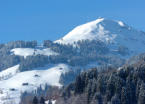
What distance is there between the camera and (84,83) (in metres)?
156

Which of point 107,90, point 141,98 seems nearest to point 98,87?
point 107,90

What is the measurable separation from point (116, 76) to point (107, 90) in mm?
6794

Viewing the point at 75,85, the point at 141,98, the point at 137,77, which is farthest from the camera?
the point at 75,85

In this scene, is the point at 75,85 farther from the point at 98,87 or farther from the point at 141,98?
the point at 141,98

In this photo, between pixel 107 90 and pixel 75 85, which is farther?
pixel 75 85

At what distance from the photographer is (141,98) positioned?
138000 millimetres

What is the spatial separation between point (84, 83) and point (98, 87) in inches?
377

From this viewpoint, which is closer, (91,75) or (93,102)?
(93,102)

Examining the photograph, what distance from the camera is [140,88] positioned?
141 metres

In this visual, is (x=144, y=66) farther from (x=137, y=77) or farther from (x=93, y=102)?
(x=93, y=102)

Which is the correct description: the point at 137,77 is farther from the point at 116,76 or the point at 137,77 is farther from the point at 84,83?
the point at 84,83

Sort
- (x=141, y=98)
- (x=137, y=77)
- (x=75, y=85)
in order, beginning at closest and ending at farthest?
(x=141, y=98) < (x=137, y=77) < (x=75, y=85)

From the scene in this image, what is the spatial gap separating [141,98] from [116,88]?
7405 mm

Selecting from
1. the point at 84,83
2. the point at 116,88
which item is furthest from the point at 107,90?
the point at 84,83
